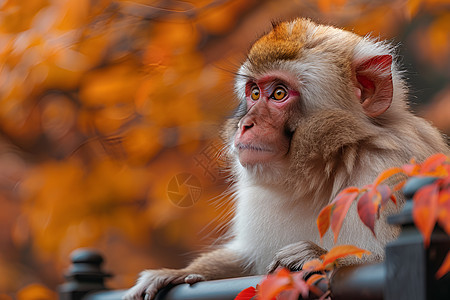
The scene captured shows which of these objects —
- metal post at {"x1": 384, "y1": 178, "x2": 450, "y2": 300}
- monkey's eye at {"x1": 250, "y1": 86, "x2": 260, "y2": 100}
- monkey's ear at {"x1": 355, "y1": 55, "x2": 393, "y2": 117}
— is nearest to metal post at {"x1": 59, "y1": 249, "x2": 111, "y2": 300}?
monkey's eye at {"x1": 250, "y1": 86, "x2": 260, "y2": 100}

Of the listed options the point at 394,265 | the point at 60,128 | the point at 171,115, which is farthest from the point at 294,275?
the point at 60,128

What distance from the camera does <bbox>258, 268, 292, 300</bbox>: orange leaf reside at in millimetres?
1211

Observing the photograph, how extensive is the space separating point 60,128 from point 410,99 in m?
2.55

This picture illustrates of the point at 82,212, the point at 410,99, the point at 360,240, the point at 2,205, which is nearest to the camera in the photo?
the point at 360,240

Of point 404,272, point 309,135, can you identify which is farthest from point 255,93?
point 404,272

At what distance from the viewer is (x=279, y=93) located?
7.24 feet

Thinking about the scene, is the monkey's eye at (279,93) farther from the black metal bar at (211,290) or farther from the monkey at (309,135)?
the black metal bar at (211,290)

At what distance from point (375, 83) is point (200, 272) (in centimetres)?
90

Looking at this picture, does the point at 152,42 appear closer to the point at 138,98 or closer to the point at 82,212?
the point at 138,98

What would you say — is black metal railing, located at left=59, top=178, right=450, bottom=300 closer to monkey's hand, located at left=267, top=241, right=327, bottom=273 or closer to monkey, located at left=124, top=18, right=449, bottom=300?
monkey's hand, located at left=267, top=241, right=327, bottom=273

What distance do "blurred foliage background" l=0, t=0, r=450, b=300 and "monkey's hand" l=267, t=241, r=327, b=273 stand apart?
1.77 metres

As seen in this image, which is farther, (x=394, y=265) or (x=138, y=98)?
(x=138, y=98)

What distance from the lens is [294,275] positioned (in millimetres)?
1291

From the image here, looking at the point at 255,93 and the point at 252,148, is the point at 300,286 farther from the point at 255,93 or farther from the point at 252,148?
the point at 255,93
